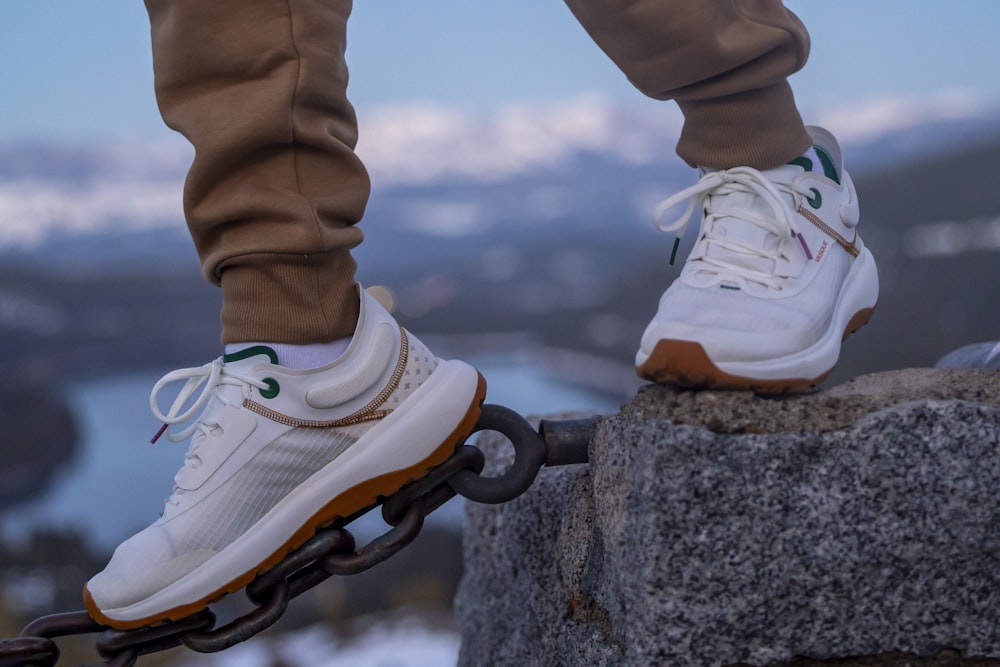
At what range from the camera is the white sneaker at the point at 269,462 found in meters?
1.25

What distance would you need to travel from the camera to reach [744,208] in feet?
4.16

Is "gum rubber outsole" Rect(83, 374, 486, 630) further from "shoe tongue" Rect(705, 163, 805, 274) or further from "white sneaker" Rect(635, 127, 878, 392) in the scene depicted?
"shoe tongue" Rect(705, 163, 805, 274)

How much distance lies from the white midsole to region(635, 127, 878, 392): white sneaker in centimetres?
32

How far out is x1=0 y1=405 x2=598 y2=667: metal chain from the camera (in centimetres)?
126

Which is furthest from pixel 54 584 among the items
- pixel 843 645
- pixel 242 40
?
pixel 843 645

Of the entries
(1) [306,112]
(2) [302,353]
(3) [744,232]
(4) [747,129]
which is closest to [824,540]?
(3) [744,232]

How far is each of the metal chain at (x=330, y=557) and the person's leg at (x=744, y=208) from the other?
26 cm

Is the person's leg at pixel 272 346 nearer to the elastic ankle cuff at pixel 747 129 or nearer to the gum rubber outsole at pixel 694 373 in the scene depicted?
the gum rubber outsole at pixel 694 373

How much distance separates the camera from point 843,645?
1082 millimetres

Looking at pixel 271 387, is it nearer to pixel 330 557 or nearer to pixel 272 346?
pixel 272 346

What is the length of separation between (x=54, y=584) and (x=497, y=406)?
4010 mm

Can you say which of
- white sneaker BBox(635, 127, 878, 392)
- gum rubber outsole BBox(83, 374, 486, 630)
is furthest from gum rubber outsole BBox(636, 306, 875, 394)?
gum rubber outsole BBox(83, 374, 486, 630)

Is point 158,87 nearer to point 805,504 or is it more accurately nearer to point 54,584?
point 805,504

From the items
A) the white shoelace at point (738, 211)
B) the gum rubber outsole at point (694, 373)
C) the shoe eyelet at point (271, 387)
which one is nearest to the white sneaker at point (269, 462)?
the shoe eyelet at point (271, 387)
